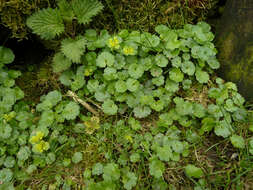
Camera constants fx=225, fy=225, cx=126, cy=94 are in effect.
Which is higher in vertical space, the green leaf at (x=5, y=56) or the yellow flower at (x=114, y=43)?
the yellow flower at (x=114, y=43)

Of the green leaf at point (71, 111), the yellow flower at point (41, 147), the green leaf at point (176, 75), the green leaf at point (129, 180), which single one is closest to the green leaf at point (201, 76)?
the green leaf at point (176, 75)

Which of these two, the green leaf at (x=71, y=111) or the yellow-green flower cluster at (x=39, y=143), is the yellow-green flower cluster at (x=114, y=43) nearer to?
the green leaf at (x=71, y=111)

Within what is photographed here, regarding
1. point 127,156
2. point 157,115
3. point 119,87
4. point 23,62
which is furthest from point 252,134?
point 23,62

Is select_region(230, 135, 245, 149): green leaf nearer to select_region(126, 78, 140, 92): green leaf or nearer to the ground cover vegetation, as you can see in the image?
the ground cover vegetation

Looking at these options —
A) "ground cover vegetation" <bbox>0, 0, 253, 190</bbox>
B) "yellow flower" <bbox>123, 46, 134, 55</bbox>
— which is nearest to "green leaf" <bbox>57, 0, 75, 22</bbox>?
"ground cover vegetation" <bbox>0, 0, 253, 190</bbox>

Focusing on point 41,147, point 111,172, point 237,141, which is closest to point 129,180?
point 111,172

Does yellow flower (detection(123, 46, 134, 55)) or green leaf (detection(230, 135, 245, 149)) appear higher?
yellow flower (detection(123, 46, 134, 55))

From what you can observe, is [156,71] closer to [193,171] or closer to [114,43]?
[114,43]
